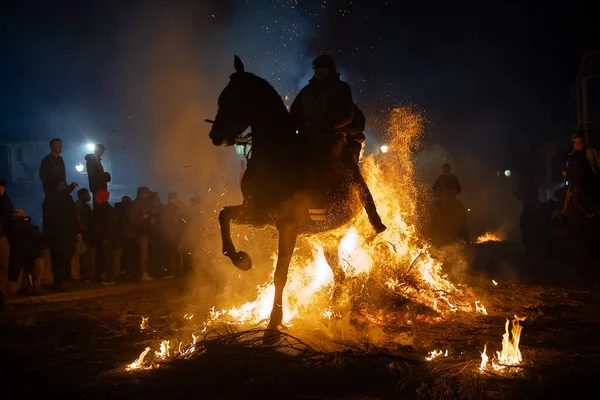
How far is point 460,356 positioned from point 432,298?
8.62 feet

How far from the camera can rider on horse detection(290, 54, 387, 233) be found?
6.74 m

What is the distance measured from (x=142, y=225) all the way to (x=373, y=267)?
Answer: 6.69 m

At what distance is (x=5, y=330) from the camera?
293 inches

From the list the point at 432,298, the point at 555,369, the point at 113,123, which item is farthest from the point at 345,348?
the point at 113,123

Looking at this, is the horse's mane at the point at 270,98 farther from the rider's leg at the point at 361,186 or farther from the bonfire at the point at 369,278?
the bonfire at the point at 369,278

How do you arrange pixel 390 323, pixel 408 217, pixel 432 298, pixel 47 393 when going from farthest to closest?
pixel 408 217 < pixel 432 298 < pixel 390 323 < pixel 47 393

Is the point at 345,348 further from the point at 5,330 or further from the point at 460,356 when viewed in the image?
the point at 5,330

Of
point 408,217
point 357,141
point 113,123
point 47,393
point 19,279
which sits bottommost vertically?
point 47,393

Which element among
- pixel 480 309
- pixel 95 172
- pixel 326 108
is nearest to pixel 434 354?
pixel 480 309

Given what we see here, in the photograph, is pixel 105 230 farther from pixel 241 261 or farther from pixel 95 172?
pixel 241 261

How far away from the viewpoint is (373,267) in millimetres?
8508

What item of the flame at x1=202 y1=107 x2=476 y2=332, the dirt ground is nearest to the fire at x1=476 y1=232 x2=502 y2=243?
the flame at x1=202 y1=107 x2=476 y2=332

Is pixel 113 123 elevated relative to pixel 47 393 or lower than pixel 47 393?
elevated

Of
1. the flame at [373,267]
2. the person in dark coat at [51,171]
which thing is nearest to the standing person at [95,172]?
the person in dark coat at [51,171]
